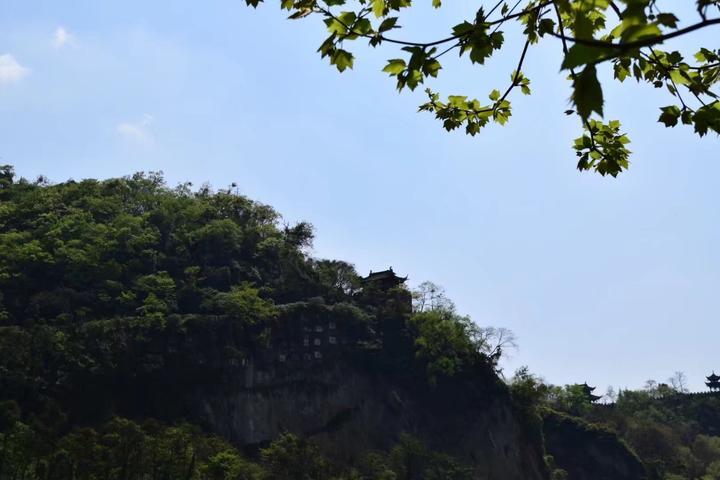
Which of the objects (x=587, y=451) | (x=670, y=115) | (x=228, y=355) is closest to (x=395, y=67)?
(x=670, y=115)

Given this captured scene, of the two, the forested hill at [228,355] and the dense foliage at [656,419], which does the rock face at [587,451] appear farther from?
the forested hill at [228,355]

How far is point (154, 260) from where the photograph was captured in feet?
117

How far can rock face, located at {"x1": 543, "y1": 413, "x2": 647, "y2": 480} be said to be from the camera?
42.8 meters

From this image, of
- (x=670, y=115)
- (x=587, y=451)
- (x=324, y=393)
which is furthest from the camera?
(x=587, y=451)

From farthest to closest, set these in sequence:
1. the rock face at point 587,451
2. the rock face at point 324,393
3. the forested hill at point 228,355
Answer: the rock face at point 587,451, the rock face at point 324,393, the forested hill at point 228,355

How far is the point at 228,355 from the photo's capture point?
3042 cm

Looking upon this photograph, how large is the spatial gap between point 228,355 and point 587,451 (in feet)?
87.4

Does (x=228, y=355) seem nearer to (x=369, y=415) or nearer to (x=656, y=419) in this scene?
(x=369, y=415)

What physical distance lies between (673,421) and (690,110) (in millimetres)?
58195

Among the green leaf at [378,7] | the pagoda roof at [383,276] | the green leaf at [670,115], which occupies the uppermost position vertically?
the pagoda roof at [383,276]

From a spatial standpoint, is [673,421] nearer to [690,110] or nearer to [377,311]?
[377,311]

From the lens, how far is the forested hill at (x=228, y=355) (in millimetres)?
24969

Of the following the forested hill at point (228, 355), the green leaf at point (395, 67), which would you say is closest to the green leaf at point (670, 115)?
the green leaf at point (395, 67)

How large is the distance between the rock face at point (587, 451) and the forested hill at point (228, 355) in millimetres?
8618
